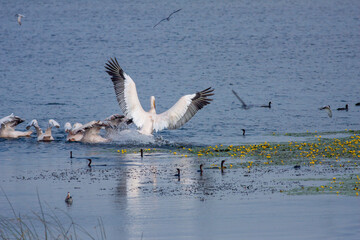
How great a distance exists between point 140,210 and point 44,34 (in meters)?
47.7

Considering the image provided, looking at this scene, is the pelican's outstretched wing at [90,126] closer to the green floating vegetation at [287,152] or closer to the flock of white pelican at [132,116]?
the flock of white pelican at [132,116]

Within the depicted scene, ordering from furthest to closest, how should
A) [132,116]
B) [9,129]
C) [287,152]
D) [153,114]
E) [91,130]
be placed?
1. [9,129]
2. [91,130]
3. [153,114]
4. [132,116]
5. [287,152]

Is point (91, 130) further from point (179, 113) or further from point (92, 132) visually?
point (179, 113)

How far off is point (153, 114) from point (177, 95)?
1148 centimetres

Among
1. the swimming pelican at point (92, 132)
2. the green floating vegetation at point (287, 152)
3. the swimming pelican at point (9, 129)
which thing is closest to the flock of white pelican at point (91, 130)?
the swimming pelican at point (92, 132)

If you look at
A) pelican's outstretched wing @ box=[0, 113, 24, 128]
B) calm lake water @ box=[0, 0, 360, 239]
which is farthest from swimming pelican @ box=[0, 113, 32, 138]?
calm lake water @ box=[0, 0, 360, 239]

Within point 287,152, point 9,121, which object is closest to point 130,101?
point 9,121

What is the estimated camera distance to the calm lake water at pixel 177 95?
10344 mm

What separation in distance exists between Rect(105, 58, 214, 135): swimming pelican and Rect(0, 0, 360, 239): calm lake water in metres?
0.41

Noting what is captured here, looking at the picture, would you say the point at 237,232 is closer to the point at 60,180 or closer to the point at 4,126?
the point at 60,180

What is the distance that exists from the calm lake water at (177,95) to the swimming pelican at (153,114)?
0.41 meters

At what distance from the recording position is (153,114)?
18.6m

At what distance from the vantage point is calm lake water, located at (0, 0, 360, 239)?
10344 mm

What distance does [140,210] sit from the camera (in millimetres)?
10688
